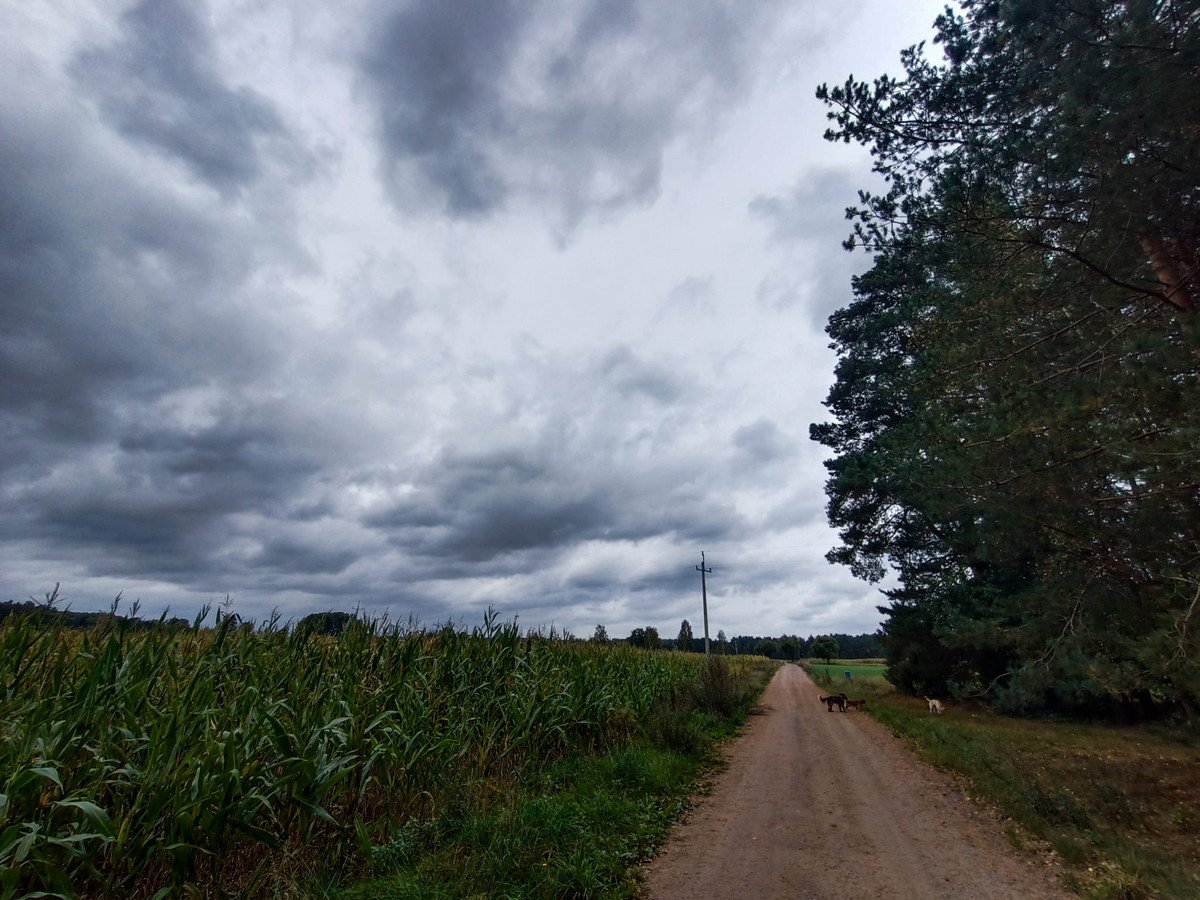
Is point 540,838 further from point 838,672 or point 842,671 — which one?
point 838,672

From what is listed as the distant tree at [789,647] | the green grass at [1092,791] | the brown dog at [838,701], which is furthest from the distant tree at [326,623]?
the distant tree at [789,647]

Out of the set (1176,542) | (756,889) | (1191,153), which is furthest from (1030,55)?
(756,889)

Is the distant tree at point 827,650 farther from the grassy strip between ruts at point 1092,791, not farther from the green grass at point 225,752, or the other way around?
the green grass at point 225,752

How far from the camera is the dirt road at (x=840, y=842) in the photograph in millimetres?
5891

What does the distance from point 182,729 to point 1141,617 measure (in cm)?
1253

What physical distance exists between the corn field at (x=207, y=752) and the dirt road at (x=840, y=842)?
10.3 feet

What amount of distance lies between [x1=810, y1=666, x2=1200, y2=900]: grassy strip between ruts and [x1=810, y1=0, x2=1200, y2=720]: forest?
1.57m

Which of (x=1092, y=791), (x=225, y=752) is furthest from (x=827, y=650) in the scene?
(x=225, y=752)

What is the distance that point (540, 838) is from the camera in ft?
21.1

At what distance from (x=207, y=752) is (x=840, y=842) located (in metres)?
6.98

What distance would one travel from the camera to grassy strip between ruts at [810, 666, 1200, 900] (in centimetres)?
620

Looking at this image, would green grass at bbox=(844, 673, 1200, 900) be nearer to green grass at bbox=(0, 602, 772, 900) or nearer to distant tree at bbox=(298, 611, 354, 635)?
green grass at bbox=(0, 602, 772, 900)

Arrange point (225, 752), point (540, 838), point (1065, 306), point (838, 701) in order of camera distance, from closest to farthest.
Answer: point (225, 752) → point (540, 838) → point (1065, 306) → point (838, 701)

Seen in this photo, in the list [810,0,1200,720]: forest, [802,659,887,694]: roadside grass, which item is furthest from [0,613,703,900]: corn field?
[802,659,887,694]: roadside grass
